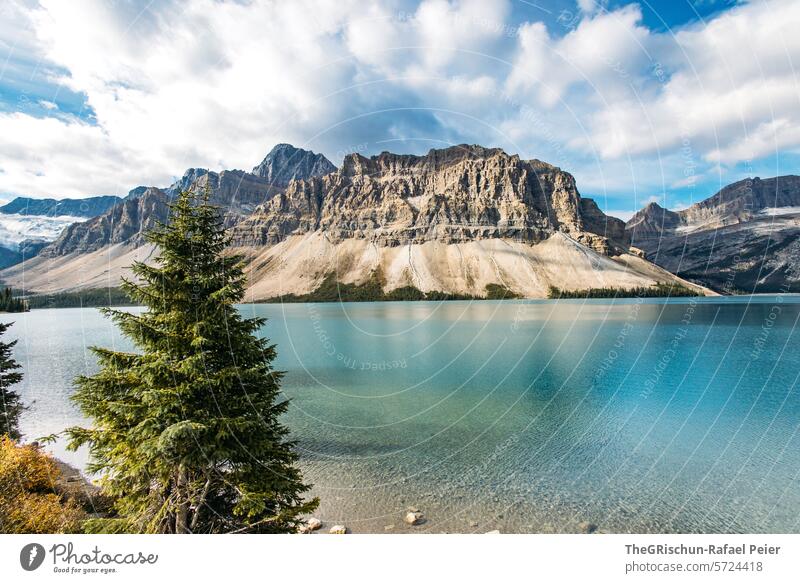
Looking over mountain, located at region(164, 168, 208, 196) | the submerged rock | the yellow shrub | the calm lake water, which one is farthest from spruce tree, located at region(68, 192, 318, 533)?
the calm lake water

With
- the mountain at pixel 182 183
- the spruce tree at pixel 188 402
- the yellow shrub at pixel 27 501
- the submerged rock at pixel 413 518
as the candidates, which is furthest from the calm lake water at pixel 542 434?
the mountain at pixel 182 183

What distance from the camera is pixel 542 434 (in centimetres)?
2009

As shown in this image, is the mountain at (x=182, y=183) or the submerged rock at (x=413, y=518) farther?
the submerged rock at (x=413, y=518)

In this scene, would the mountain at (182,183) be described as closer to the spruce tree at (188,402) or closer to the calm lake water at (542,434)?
the spruce tree at (188,402)

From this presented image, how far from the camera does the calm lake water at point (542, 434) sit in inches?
530

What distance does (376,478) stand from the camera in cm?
1594

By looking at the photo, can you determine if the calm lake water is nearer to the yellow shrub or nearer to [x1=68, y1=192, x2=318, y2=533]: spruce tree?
[x1=68, y1=192, x2=318, y2=533]: spruce tree

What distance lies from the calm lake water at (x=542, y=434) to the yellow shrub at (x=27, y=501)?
7.13 m

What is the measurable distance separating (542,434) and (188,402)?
18.1 m

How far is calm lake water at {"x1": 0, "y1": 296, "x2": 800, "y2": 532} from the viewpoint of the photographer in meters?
13.5

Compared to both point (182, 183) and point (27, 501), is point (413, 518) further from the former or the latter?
point (182, 183)

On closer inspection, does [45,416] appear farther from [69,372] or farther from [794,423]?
[794,423]

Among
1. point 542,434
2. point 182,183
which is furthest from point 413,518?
point 182,183

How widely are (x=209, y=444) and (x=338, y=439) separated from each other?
14035 millimetres
